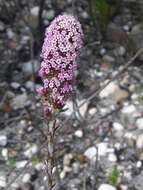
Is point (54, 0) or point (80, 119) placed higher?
point (54, 0)

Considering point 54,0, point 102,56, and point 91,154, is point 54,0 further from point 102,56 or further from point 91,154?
point 91,154

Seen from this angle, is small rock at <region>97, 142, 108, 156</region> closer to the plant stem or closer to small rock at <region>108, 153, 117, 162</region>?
small rock at <region>108, 153, 117, 162</region>

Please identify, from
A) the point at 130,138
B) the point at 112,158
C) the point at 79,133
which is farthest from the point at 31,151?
the point at 130,138

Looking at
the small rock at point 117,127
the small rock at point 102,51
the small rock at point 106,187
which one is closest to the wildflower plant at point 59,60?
the small rock at point 106,187

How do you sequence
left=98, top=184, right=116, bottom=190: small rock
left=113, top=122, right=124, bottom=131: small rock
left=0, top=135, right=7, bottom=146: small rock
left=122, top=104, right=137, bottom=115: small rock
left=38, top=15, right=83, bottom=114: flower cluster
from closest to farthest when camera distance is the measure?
left=38, top=15, right=83, bottom=114: flower cluster < left=98, top=184, right=116, bottom=190: small rock < left=0, top=135, right=7, bottom=146: small rock < left=113, top=122, right=124, bottom=131: small rock < left=122, top=104, right=137, bottom=115: small rock

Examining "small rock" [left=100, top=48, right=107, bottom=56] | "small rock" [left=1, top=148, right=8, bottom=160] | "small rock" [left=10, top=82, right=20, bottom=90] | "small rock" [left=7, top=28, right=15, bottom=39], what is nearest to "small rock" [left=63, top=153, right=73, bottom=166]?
"small rock" [left=1, top=148, right=8, bottom=160]

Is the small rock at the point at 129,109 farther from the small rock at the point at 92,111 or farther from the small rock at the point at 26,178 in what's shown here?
the small rock at the point at 26,178

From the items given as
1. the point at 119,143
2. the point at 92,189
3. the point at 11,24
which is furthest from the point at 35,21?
the point at 92,189
